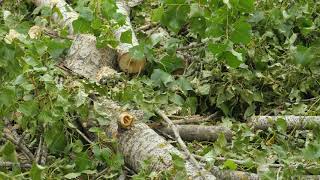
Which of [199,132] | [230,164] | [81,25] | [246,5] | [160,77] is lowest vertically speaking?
[199,132]

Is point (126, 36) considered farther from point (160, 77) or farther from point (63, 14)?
point (63, 14)

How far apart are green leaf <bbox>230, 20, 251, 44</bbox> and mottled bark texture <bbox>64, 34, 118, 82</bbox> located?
788 mm

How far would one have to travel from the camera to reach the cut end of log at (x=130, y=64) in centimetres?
309

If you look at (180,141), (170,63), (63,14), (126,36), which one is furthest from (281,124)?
(63,14)

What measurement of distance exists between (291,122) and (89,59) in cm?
118

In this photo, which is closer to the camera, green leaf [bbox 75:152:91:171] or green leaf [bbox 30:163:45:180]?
green leaf [bbox 30:163:45:180]

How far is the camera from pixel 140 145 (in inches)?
94.1

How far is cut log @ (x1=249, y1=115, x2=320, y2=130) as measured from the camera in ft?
8.52

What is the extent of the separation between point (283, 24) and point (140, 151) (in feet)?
4.62

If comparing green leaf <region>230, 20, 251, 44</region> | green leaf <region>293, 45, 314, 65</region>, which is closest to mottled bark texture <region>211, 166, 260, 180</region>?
green leaf <region>230, 20, 251, 44</region>

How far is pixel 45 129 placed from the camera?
7.93ft

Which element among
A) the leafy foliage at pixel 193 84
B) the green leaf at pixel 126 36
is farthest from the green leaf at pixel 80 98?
the green leaf at pixel 126 36

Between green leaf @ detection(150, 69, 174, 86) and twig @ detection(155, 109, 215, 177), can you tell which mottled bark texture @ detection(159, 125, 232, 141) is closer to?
twig @ detection(155, 109, 215, 177)

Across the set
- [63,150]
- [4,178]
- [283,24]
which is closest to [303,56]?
[283,24]
